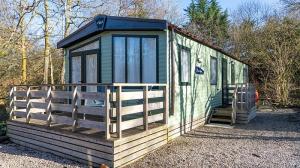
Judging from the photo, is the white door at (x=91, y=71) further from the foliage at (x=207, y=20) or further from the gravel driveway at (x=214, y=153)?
the foliage at (x=207, y=20)

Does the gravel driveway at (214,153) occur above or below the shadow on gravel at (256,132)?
below

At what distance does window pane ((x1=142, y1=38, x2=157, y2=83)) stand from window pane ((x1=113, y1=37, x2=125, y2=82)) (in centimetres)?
56

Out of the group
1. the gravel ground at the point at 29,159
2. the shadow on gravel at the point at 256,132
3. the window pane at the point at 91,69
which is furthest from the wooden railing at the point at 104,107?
the shadow on gravel at the point at 256,132

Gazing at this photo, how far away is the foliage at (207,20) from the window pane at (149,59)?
18625mm

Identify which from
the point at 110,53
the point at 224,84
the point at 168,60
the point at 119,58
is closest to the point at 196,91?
the point at 168,60

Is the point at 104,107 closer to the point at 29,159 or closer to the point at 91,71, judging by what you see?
the point at 29,159

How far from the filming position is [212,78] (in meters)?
11.5

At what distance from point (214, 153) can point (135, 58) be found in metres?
3.20

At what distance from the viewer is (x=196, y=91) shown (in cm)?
949

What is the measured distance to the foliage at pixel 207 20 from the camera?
26.3m

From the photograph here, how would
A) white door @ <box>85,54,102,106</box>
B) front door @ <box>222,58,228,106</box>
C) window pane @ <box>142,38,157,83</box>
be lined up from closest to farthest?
1. window pane @ <box>142,38,157,83</box>
2. white door @ <box>85,54,102,106</box>
3. front door @ <box>222,58,228,106</box>

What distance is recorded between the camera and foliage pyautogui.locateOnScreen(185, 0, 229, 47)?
2630cm

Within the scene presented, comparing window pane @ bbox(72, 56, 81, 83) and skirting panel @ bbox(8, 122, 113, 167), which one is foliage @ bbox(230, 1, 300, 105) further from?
skirting panel @ bbox(8, 122, 113, 167)

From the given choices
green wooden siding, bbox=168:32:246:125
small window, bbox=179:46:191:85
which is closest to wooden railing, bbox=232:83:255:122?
green wooden siding, bbox=168:32:246:125
